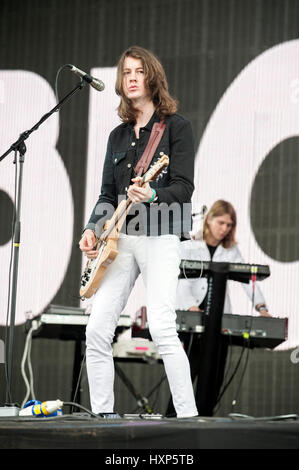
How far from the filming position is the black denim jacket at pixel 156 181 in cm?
322

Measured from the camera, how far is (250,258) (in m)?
5.99

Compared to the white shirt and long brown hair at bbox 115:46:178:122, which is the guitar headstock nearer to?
long brown hair at bbox 115:46:178:122

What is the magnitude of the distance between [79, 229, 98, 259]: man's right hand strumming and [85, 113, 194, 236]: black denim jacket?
5 centimetres

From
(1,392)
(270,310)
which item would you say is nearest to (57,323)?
(1,392)

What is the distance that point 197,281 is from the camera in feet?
17.2

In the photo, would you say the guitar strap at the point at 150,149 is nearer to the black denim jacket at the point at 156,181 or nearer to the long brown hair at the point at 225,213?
the black denim jacket at the point at 156,181

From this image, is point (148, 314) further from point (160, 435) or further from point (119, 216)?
point (160, 435)

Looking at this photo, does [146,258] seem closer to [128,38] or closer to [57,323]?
[57,323]

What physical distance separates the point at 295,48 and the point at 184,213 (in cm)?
335

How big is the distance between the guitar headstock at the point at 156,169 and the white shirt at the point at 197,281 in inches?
81.0

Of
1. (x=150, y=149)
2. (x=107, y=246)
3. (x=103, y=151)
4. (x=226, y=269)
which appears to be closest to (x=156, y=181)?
(x=150, y=149)

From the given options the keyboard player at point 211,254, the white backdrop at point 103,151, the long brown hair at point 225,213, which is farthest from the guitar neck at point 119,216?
the white backdrop at point 103,151

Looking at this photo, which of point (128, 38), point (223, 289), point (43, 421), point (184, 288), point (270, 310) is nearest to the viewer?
point (43, 421)

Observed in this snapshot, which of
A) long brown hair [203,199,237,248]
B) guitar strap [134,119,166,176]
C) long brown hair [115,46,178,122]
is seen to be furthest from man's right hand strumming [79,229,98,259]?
long brown hair [203,199,237,248]
